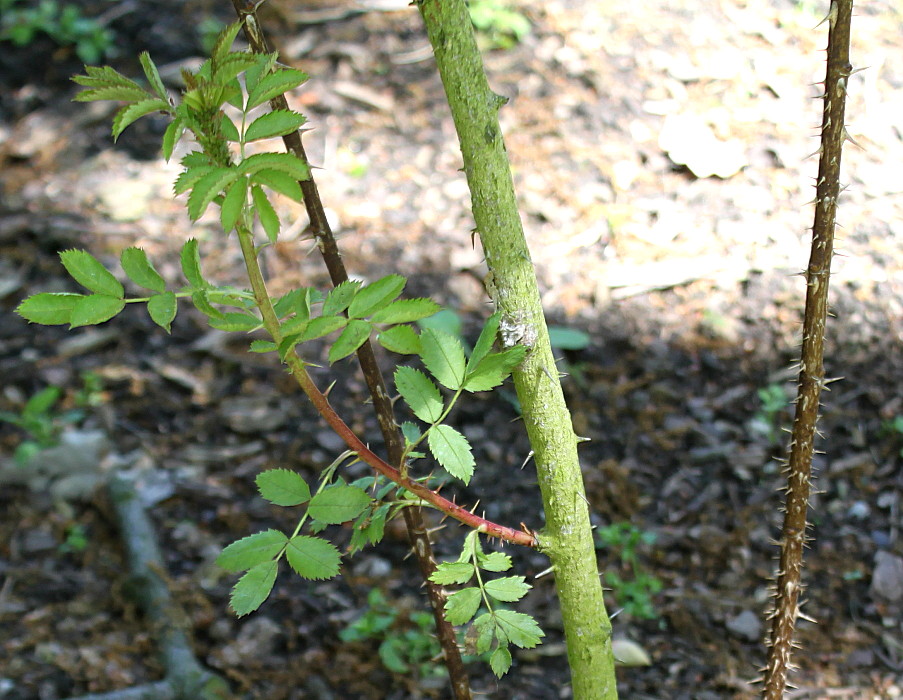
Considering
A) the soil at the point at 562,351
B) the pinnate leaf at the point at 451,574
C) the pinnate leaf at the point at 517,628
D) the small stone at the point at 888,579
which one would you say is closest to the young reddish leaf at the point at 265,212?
the pinnate leaf at the point at 451,574

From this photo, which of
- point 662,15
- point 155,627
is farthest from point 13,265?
point 662,15

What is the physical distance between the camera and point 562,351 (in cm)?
286

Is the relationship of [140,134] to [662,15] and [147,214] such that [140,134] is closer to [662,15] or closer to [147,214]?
[147,214]

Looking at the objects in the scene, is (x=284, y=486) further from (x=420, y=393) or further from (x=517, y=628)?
(x=517, y=628)

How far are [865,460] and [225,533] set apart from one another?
5.99ft

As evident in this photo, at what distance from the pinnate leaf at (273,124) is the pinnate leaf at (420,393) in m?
0.29

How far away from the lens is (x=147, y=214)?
11.3 ft

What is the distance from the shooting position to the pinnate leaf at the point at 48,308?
2.84ft

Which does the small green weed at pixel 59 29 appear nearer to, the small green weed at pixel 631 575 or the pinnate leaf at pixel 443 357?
the small green weed at pixel 631 575

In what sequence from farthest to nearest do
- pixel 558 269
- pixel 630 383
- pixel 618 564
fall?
pixel 558 269, pixel 630 383, pixel 618 564

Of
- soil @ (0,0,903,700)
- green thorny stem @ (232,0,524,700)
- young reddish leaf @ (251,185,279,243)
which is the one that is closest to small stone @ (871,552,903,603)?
soil @ (0,0,903,700)

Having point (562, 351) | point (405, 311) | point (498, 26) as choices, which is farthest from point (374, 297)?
point (498, 26)

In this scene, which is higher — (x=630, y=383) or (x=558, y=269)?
(x=558, y=269)

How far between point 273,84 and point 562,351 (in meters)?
2.11
